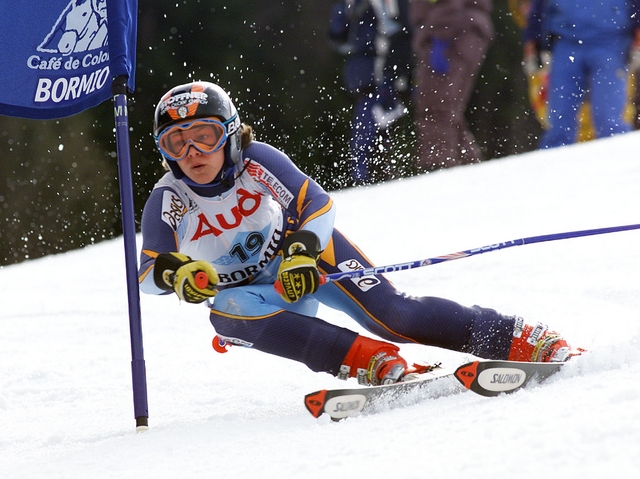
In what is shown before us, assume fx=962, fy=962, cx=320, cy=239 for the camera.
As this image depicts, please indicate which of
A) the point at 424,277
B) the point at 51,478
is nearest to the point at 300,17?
the point at 424,277

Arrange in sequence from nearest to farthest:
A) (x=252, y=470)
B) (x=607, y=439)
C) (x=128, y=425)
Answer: (x=607, y=439) < (x=252, y=470) < (x=128, y=425)

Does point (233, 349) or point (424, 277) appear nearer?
point (233, 349)

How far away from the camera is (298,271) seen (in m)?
3.08

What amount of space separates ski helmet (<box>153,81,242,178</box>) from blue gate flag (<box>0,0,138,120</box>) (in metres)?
0.34

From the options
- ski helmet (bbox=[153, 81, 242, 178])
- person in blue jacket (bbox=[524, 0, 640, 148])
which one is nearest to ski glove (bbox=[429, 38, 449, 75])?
person in blue jacket (bbox=[524, 0, 640, 148])

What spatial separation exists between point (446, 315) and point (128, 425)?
1.23 m

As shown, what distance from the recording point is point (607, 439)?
195 cm

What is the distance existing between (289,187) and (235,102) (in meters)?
9.73

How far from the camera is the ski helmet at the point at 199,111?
3279 mm

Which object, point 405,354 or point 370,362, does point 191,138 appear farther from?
point 405,354

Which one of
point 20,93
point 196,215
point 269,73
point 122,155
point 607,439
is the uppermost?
point 269,73

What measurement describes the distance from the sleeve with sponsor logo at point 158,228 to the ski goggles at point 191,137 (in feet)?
0.53

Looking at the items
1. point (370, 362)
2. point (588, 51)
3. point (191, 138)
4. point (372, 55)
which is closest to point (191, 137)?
point (191, 138)

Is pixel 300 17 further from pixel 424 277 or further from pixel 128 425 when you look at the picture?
pixel 128 425
